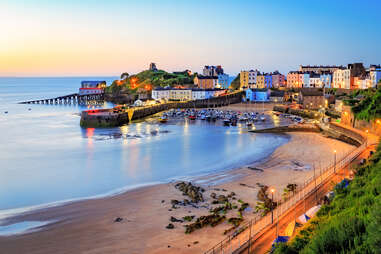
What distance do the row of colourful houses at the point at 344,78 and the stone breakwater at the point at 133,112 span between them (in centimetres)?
1606

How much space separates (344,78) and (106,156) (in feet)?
169

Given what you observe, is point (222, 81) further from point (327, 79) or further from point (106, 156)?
point (106, 156)

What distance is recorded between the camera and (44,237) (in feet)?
38.0

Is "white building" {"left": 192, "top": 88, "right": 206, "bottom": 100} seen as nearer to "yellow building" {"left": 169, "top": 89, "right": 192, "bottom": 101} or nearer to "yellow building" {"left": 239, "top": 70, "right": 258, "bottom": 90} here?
"yellow building" {"left": 169, "top": 89, "right": 192, "bottom": 101}

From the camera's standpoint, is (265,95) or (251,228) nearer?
(251,228)

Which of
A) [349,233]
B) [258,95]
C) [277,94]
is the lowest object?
[349,233]

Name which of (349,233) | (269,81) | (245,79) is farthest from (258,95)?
(349,233)

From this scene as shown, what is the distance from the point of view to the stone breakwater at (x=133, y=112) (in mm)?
41656

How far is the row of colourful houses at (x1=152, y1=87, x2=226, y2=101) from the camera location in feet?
232

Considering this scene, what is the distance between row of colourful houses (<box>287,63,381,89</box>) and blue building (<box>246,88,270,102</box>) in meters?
11.1

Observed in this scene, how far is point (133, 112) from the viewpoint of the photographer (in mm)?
48938

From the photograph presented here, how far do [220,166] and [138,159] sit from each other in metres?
6.23

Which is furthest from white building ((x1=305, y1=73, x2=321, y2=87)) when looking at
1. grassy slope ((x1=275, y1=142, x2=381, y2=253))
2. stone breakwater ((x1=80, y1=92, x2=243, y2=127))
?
grassy slope ((x1=275, y1=142, x2=381, y2=253))

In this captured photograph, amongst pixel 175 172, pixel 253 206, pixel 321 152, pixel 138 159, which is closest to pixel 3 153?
pixel 138 159
